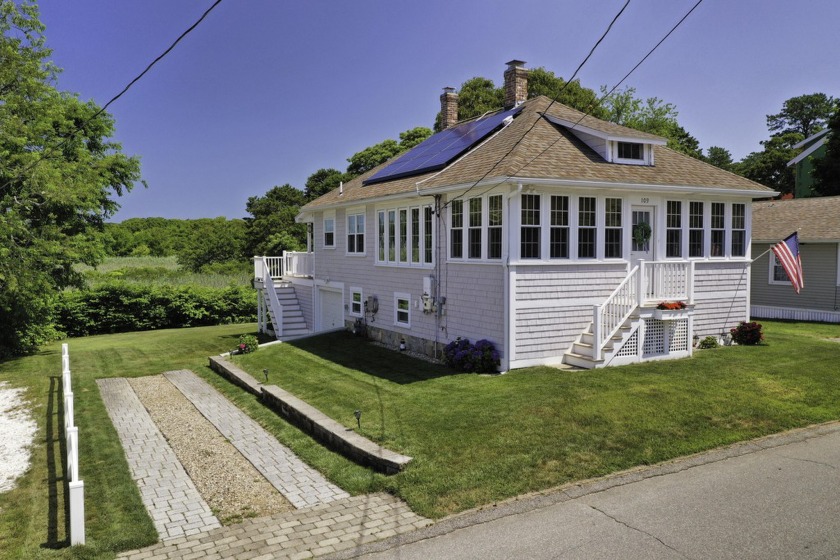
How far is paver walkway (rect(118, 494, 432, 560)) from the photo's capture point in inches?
248

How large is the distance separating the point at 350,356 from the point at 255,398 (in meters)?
3.70

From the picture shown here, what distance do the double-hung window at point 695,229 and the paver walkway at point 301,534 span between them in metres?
11.6

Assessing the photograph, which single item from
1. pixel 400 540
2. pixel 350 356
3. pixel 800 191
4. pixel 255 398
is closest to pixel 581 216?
pixel 350 356

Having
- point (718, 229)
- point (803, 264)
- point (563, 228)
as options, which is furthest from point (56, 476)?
point (803, 264)

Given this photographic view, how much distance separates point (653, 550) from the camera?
5.89 metres

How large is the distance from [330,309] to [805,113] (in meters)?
67.4

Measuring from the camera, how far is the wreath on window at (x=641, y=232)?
14.6 metres

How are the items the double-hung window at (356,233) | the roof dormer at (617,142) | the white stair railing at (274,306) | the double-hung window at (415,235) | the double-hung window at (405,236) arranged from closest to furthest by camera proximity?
1. the roof dormer at (617,142)
2. the double-hung window at (405,236)
3. the double-hung window at (415,235)
4. the double-hung window at (356,233)
5. the white stair railing at (274,306)

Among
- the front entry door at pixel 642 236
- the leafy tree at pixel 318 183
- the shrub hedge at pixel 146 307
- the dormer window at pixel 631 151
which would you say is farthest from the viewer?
the leafy tree at pixel 318 183

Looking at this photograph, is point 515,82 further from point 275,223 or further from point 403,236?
point 275,223

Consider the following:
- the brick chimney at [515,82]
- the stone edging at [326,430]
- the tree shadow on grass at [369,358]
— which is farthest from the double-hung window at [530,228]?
the brick chimney at [515,82]

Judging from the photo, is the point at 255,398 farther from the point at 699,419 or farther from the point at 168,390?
the point at 699,419

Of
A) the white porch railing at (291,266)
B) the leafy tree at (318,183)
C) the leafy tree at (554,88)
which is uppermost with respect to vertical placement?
the leafy tree at (554,88)

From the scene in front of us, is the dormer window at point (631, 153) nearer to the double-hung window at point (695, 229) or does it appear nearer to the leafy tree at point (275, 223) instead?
the double-hung window at point (695, 229)
